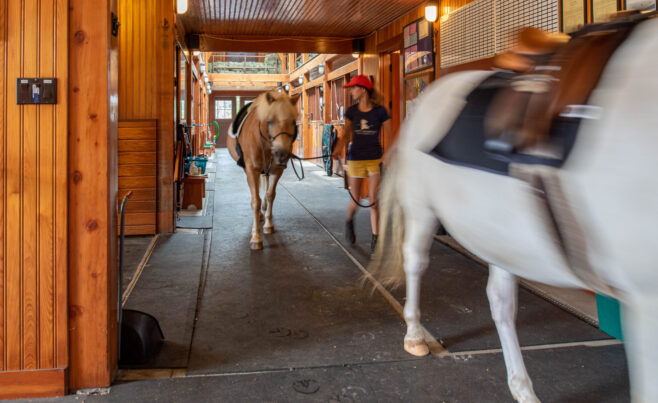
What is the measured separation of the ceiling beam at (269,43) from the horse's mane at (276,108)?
4125mm

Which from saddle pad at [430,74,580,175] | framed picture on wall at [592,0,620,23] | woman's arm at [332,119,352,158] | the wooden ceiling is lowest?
saddle pad at [430,74,580,175]

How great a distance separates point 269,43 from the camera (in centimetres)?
846

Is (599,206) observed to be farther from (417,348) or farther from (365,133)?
(365,133)

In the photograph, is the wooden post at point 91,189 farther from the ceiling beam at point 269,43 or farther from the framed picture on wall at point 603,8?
the ceiling beam at point 269,43

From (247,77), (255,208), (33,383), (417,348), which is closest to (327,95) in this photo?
(255,208)

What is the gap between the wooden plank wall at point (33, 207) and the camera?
1915 mm

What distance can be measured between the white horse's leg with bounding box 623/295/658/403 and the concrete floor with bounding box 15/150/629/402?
1011mm

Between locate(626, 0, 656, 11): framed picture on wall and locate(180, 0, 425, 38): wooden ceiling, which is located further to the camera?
locate(180, 0, 425, 38): wooden ceiling

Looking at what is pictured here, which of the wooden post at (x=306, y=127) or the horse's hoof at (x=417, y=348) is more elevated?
the wooden post at (x=306, y=127)

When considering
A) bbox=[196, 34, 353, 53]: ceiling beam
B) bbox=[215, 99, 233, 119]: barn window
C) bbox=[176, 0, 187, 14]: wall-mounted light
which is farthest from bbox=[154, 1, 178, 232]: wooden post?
bbox=[215, 99, 233, 119]: barn window

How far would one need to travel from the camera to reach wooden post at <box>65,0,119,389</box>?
6.49 feet

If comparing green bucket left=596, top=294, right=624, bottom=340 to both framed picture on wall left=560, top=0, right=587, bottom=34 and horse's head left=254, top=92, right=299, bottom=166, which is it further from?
horse's head left=254, top=92, right=299, bottom=166

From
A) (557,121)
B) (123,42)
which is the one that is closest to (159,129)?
(123,42)

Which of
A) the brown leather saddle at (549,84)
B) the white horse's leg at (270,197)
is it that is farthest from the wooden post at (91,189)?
the white horse's leg at (270,197)
